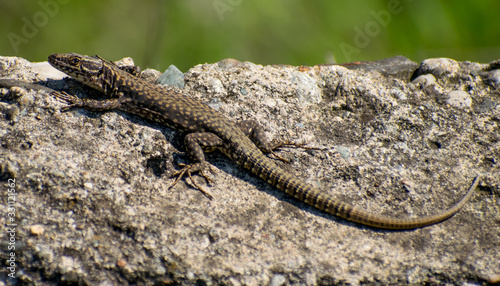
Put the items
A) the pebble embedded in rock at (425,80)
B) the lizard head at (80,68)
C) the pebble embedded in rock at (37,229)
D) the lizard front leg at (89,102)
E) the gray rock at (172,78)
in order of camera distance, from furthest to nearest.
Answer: the pebble embedded in rock at (425,80)
the gray rock at (172,78)
the lizard head at (80,68)
the lizard front leg at (89,102)
the pebble embedded in rock at (37,229)

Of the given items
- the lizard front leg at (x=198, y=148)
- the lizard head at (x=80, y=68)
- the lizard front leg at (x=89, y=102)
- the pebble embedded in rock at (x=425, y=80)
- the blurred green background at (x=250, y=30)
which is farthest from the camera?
the blurred green background at (x=250, y=30)

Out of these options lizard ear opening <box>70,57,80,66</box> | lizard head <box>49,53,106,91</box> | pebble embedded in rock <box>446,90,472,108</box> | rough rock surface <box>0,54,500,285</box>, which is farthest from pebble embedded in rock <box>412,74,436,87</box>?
lizard ear opening <box>70,57,80,66</box>

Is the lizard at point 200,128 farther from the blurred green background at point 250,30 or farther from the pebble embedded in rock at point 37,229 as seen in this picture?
the blurred green background at point 250,30

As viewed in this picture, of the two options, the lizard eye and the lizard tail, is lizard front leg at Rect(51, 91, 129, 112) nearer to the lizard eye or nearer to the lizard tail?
the lizard eye

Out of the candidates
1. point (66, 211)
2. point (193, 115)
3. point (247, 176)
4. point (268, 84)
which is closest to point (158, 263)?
point (66, 211)

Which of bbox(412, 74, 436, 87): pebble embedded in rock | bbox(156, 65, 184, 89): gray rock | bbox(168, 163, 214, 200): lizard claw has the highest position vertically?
bbox(412, 74, 436, 87): pebble embedded in rock

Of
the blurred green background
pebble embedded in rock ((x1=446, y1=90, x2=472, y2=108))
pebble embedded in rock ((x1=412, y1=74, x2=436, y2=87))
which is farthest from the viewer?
the blurred green background

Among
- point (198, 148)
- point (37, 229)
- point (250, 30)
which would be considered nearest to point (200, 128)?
point (198, 148)

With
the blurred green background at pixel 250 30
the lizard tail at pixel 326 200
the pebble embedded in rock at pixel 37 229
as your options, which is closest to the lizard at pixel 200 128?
the lizard tail at pixel 326 200
